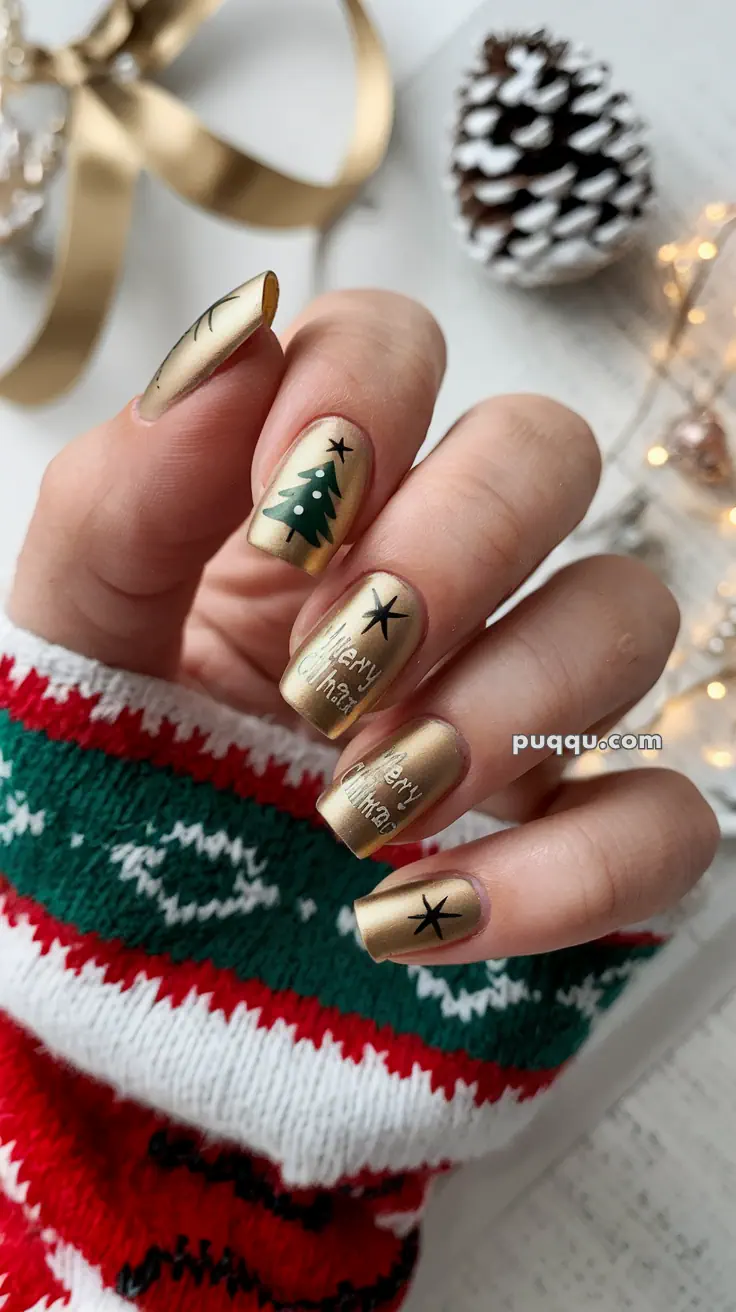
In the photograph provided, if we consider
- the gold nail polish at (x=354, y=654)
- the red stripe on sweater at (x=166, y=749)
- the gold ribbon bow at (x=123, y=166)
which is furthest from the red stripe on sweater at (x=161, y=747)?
the gold ribbon bow at (x=123, y=166)

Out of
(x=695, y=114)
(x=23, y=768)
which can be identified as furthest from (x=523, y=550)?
(x=695, y=114)

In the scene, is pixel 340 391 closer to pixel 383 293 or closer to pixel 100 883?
pixel 383 293

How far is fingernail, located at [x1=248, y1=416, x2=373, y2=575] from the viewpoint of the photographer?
302 mm

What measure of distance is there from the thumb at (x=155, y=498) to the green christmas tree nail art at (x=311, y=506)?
0.03 meters

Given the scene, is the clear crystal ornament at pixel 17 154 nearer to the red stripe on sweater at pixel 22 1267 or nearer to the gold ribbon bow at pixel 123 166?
the gold ribbon bow at pixel 123 166

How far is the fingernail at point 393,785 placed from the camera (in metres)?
0.33

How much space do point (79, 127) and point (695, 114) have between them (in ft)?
1.08

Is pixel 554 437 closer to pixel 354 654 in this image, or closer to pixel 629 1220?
pixel 354 654

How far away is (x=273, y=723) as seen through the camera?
17.9 inches

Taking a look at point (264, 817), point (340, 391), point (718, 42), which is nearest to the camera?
point (340, 391)

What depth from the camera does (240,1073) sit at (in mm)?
392

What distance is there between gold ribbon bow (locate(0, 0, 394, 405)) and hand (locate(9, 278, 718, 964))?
204mm

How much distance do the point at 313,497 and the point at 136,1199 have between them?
30cm

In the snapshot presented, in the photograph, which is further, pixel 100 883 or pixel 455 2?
pixel 455 2
